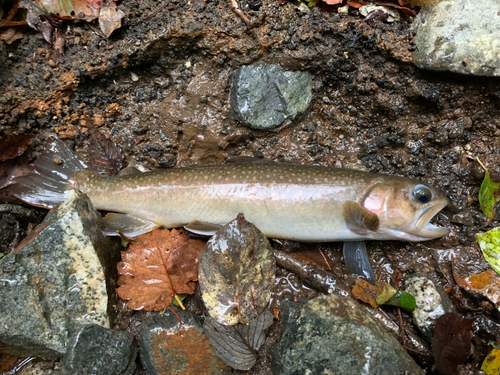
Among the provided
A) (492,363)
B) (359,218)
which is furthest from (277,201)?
(492,363)

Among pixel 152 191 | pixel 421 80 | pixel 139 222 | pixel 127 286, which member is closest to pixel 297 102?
pixel 421 80

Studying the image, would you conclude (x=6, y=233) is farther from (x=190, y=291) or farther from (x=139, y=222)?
(x=190, y=291)

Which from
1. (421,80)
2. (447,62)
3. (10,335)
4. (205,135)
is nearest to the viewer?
(10,335)

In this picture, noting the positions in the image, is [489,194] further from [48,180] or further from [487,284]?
[48,180]

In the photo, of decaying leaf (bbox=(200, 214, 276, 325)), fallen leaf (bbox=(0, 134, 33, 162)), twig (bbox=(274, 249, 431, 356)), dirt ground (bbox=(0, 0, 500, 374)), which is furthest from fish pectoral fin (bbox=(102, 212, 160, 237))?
twig (bbox=(274, 249, 431, 356))

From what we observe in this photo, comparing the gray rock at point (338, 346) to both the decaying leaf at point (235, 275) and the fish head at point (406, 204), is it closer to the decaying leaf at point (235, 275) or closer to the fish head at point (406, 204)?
the decaying leaf at point (235, 275)
